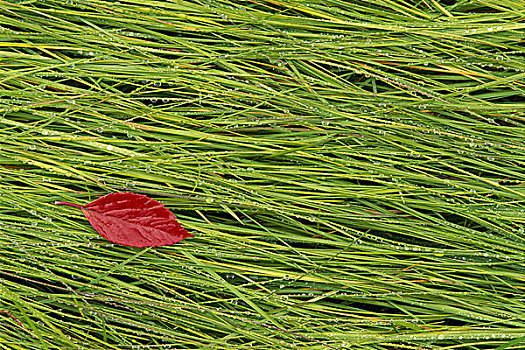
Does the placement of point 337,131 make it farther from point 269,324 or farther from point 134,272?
point 134,272

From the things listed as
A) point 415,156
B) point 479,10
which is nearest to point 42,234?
point 415,156

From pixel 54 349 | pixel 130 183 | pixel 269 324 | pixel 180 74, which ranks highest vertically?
pixel 180 74

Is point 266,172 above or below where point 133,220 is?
above
